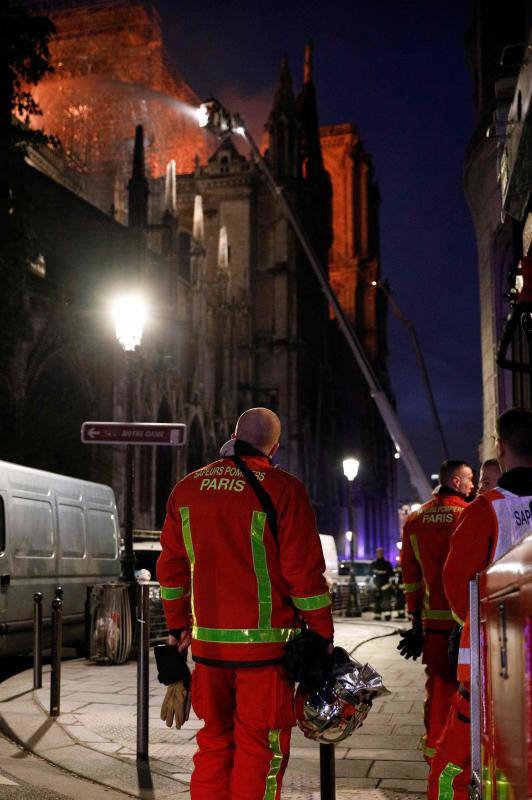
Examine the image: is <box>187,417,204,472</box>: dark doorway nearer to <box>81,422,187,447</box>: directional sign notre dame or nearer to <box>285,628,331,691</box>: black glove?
<box>81,422,187,447</box>: directional sign notre dame

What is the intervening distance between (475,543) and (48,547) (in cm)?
932

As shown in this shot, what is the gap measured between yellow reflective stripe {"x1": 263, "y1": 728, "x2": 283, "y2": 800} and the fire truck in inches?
32.1

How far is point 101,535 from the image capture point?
14062 mm

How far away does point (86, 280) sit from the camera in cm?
2973

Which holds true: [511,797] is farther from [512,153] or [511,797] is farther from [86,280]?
[86,280]

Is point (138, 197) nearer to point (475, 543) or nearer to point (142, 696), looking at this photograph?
point (142, 696)

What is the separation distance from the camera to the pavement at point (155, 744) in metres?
5.33

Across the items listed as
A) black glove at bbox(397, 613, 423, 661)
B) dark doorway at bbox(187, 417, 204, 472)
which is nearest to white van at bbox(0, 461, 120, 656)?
black glove at bbox(397, 613, 423, 661)

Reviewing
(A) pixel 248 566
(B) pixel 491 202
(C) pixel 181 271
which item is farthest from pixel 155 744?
(C) pixel 181 271

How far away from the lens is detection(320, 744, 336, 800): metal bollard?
3928 mm

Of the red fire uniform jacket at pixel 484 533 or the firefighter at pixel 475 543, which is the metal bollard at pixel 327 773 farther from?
the red fire uniform jacket at pixel 484 533

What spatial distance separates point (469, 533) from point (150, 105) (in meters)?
52.7

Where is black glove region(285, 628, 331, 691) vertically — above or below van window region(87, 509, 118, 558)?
below

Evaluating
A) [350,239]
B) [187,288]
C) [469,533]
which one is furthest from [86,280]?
[350,239]
